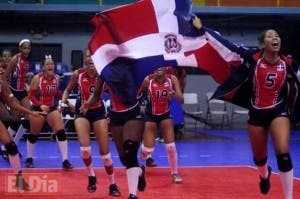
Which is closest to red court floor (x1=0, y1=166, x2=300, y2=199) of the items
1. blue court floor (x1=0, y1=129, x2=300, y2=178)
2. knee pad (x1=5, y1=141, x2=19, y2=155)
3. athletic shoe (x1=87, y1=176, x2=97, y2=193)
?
athletic shoe (x1=87, y1=176, x2=97, y2=193)

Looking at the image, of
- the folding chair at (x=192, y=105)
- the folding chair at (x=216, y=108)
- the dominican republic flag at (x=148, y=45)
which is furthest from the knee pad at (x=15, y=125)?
the folding chair at (x=216, y=108)

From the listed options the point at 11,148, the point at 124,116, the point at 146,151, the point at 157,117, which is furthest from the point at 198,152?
the point at 124,116

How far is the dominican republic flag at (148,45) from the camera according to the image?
6.96 metres

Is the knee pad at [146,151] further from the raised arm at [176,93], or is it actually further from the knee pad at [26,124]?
the knee pad at [26,124]

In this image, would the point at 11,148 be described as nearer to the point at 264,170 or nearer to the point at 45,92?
the point at 45,92

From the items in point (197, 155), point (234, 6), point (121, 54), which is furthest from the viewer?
point (234, 6)

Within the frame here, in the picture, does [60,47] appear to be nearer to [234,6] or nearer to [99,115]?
[234,6]

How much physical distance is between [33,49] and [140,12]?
587 inches

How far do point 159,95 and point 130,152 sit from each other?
10.3ft

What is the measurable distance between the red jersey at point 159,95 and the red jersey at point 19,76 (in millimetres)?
3268

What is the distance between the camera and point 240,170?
1068 centimetres

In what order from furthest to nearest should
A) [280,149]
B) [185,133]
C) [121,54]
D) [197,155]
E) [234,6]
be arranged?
[234,6] → [185,133] → [197,155] → [121,54] → [280,149]

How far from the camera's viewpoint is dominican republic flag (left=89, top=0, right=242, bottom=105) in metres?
6.96

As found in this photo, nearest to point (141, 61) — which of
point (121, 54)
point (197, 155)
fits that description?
point (121, 54)
